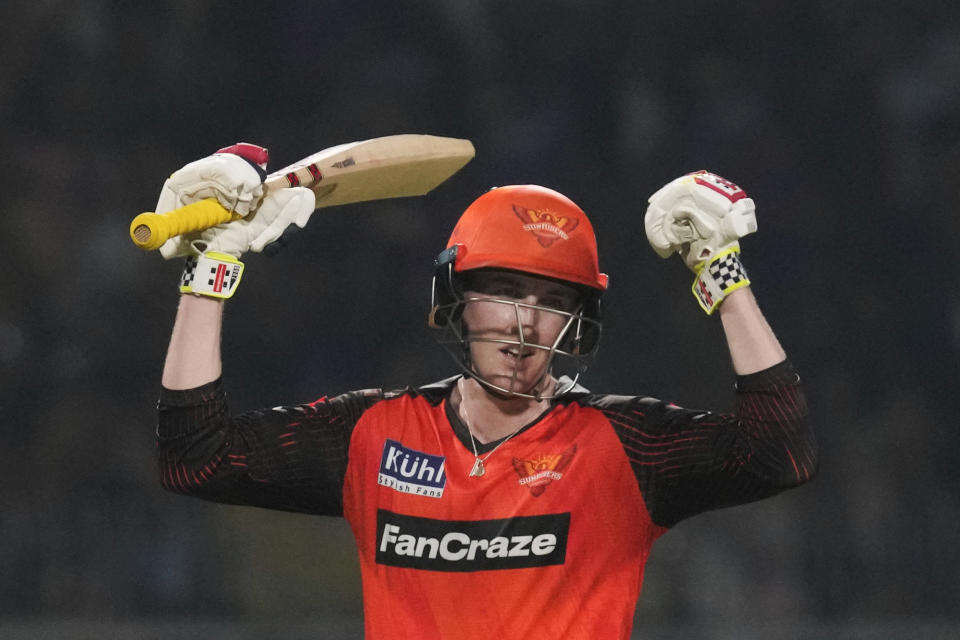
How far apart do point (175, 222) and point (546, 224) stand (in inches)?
27.6

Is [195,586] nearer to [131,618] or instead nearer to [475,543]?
[131,618]

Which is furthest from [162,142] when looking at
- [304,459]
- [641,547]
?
[641,547]

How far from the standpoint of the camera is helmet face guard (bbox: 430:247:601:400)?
1977mm

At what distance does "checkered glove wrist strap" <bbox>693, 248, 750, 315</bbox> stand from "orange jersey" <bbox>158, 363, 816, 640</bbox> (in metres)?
0.15

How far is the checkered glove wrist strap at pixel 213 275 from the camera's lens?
189 centimetres

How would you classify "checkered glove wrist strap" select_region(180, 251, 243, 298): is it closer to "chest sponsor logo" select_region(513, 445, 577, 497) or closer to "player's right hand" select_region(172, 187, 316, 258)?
"player's right hand" select_region(172, 187, 316, 258)

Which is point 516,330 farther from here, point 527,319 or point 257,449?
point 257,449

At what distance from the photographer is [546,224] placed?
211 cm

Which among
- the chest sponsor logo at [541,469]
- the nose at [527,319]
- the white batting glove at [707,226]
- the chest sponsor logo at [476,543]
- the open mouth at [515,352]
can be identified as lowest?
the chest sponsor logo at [476,543]

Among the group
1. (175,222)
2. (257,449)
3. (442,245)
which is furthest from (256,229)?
(442,245)

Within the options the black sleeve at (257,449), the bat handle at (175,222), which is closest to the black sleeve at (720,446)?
the black sleeve at (257,449)

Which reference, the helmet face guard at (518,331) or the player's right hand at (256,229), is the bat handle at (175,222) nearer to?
the player's right hand at (256,229)

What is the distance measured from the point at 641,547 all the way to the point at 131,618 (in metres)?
2.39

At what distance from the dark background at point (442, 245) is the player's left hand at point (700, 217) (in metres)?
2.17
